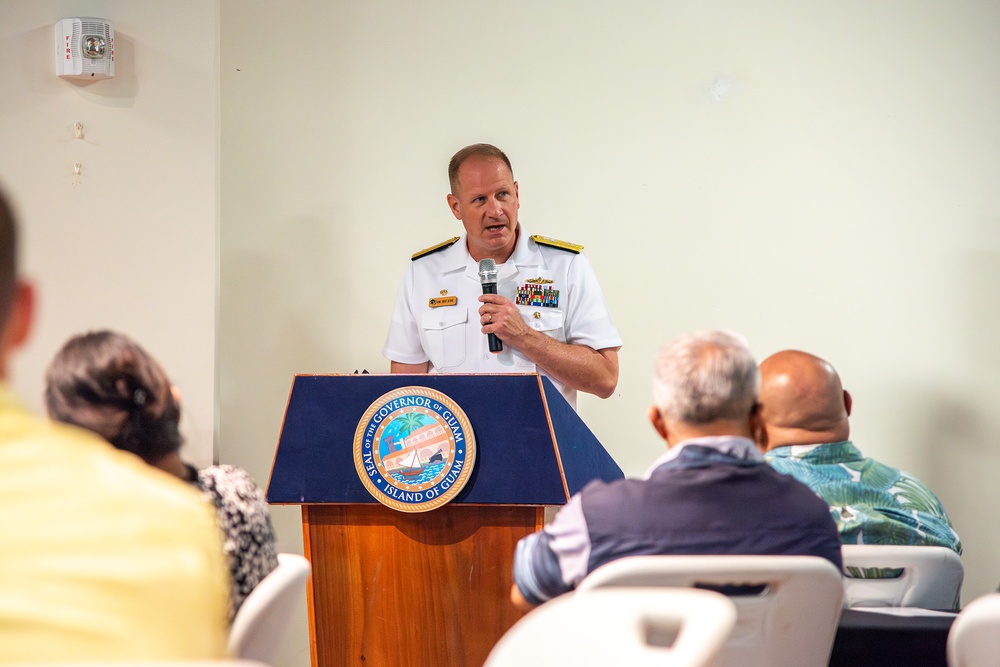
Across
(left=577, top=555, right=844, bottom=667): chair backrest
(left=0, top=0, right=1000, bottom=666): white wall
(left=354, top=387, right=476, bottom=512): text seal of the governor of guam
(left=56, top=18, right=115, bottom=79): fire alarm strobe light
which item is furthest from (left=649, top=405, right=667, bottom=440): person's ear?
(left=56, top=18, right=115, bottom=79): fire alarm strobe light

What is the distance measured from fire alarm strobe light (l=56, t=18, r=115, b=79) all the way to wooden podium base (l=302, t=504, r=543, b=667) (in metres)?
2.04

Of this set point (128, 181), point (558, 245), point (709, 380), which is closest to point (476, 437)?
point (709, 380)

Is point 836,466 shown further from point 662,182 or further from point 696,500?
point 662,182

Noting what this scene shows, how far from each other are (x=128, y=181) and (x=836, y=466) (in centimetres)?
271

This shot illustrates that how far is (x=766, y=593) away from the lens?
4.92 ft

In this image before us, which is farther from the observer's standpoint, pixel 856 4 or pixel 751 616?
pixel 856 4

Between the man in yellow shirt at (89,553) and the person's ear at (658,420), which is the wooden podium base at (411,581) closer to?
the person's ear at (658,420)

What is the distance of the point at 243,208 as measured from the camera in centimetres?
427

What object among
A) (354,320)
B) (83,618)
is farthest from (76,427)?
(354,320)

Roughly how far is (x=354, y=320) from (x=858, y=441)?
218cm

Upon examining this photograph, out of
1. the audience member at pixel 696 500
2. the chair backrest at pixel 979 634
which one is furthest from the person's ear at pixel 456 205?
the chair backrest at pixel 979 634

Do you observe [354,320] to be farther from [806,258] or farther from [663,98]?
[806,258]

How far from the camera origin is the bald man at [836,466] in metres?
2.07

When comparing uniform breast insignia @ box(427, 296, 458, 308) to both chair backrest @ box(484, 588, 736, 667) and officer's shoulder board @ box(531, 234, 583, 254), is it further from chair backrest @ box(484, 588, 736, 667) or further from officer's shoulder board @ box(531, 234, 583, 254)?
chair backrest @ box(484, 588, 736, 667)
